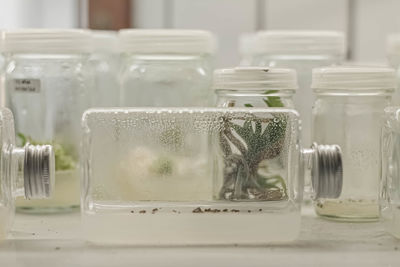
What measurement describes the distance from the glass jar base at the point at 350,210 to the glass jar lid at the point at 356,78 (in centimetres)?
9

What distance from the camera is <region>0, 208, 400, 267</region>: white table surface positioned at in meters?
0.47

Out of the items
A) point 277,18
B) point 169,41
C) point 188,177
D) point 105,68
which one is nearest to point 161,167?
point 188,177

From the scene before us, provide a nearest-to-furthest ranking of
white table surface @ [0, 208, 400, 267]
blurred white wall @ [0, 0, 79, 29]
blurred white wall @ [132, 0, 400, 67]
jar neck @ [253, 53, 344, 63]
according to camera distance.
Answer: white table surface @ [0, 208, 400, 267], jar neck @ [253, 53, 344, 63], blurred white wall @ [132, 0, 400, 67], blurred white wall @ [0, 0, 79, 29]

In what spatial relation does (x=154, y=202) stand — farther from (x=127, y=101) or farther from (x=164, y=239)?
(x=127, y=101)

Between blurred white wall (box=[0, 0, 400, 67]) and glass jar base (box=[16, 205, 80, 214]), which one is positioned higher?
blurred white wall (box=[0, 0, 400, 67])

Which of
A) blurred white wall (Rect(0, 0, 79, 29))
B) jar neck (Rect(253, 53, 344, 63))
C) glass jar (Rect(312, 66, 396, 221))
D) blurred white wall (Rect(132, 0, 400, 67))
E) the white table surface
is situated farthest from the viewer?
blurred white wall (Rect(0, 0, 79, 29))

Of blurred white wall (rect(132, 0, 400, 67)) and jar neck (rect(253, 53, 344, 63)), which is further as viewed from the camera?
blurred white wall (rect(132, 0, 400, 67))

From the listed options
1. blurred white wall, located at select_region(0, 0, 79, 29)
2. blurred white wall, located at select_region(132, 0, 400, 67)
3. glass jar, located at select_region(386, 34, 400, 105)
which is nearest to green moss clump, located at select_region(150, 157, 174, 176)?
glass jar, located at select_region(386, 34, 400, 105)

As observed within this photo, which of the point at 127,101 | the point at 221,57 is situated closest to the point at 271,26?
the point at 221,57

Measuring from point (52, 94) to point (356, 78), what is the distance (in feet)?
0.84

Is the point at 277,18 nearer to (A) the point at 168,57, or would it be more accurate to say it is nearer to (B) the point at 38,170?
(A) the point at 168,57

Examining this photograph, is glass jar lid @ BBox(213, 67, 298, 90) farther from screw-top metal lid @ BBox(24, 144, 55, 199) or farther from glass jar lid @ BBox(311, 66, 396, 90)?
screw-top metal lid @ BBox(24, 144, 55, 199)

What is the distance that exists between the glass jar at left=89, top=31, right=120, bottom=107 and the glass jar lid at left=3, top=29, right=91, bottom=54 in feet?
0.27

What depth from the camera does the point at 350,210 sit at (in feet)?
1.90
